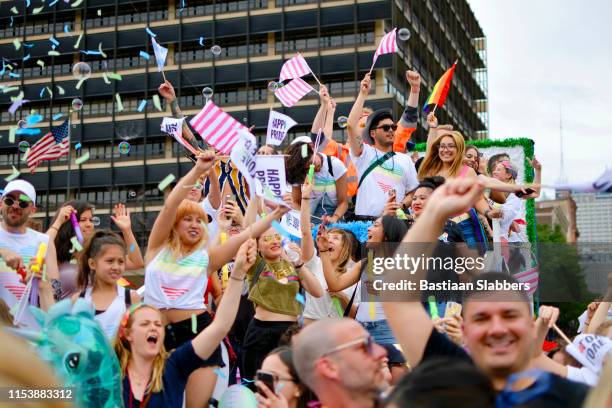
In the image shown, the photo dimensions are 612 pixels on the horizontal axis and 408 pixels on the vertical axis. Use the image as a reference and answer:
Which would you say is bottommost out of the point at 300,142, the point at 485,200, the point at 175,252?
the point at 175,252

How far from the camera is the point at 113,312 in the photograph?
506 cm

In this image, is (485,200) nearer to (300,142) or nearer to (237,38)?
(300,142)

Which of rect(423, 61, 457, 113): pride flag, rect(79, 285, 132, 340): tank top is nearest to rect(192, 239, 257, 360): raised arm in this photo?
rect(79, 285, 132, 340): tank top

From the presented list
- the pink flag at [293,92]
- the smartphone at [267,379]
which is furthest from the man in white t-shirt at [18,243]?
the pink flag at [293,92]

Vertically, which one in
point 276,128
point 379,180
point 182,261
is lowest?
point 182,261

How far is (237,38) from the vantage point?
5028 centimetres

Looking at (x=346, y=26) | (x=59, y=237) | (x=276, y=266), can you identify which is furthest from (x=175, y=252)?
(x=346, y=26)

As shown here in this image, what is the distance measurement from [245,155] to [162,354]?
1294 mm

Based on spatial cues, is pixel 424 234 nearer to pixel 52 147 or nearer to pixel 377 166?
pixel 377 166

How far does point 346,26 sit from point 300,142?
137 feet

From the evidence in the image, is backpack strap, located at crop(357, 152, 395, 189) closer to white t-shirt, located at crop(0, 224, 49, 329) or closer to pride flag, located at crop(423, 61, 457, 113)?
pride flag, located at crop(423, 61, 457, 113)

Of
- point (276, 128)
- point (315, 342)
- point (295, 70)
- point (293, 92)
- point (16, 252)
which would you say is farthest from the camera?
point (295, 70)

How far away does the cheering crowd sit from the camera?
296 cm

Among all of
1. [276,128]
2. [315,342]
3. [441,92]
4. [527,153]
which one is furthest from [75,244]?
[527,153]
